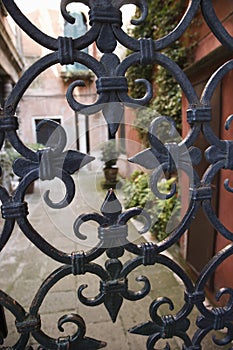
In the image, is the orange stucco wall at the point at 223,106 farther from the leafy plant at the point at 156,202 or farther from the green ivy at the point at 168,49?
the green ivy at the point at 168,49

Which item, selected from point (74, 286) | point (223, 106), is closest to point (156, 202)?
point (74, 286)

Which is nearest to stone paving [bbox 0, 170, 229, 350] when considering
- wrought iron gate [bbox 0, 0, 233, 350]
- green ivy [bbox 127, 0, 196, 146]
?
wrought iron gate [bbox 0, 0, 233, 350]

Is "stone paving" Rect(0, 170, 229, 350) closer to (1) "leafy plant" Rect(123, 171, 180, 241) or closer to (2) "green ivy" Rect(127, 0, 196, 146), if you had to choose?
(1) "leafy plant" Rect(123, 171, 180, 241)

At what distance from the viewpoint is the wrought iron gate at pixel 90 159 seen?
0.61 meters

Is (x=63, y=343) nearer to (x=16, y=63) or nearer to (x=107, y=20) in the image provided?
(x=107, y=20)

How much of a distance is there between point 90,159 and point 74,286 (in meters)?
1.71

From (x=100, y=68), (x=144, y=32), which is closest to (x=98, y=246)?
(x=100, y=68)

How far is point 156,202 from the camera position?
9.89 ft

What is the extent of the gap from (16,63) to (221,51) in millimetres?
6135

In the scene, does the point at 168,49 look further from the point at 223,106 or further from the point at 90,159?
the point at 90,159

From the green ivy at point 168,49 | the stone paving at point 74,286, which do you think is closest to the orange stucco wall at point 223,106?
the stone paving at point 74,286

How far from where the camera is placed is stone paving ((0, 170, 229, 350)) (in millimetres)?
844

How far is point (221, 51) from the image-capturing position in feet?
4.55

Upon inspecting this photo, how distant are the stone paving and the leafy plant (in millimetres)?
466
